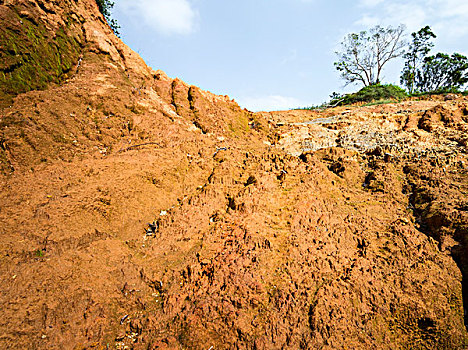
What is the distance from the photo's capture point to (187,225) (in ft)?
14.9

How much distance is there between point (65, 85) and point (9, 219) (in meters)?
3.49

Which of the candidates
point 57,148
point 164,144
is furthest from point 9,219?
point 164,144

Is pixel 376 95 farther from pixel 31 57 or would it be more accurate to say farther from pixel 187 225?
pixel 31 57

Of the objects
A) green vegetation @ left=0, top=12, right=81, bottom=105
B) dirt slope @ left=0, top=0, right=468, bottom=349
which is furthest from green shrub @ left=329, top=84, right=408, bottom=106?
green vegetation @ left=0, top=12, right=81, bottom=105

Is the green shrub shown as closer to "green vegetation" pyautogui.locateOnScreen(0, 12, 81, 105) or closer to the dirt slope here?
the dirt slope

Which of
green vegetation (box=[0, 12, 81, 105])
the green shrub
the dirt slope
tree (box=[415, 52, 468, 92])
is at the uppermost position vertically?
tree (box=[415, 52, 468, 92])

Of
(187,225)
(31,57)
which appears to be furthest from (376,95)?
(31,57)

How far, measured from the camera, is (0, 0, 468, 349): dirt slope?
10.8 feet

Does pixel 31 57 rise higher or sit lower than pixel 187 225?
higher

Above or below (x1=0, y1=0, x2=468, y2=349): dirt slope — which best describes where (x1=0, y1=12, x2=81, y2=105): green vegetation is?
above

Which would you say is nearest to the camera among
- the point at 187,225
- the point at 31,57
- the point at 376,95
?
the point at 187,225

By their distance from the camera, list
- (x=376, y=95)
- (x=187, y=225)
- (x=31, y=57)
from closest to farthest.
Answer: (x=187, y=225) → (x=31, y=57) → (x=376, y=95)

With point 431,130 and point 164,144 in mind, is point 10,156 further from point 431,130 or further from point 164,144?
point 431,130

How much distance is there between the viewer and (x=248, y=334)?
327cm
